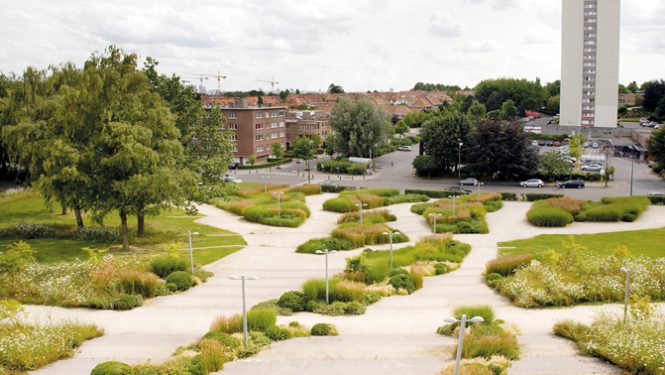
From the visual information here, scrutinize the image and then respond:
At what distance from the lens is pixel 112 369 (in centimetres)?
2012

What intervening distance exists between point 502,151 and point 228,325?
52199mm

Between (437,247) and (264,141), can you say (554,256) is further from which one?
(264,141)

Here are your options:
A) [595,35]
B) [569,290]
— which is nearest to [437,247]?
[569,290]

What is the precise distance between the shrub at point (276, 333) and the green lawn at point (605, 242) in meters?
19.8

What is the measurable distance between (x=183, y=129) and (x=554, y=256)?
94.5 feet

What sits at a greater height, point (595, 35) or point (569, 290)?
point (595, 35)

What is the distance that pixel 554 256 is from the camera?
33.5m

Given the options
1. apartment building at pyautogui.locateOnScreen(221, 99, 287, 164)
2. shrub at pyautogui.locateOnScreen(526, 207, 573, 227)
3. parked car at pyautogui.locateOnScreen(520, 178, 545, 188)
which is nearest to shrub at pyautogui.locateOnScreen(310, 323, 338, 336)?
Result: shrub at pyautogui.locateOnScreen(526, 207, 573, 227)

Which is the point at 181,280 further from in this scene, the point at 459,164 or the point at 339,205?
the point at 459,164

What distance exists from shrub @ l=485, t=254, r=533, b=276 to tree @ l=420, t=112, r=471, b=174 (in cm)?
3998

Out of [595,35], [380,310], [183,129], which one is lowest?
[380,310]

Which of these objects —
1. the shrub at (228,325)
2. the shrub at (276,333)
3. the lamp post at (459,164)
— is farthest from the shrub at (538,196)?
the shrub at (228,325)

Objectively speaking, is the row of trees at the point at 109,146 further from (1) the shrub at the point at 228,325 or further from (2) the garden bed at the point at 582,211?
(2) the garden bed at the point at 582,211

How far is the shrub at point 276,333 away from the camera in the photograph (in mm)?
24797
